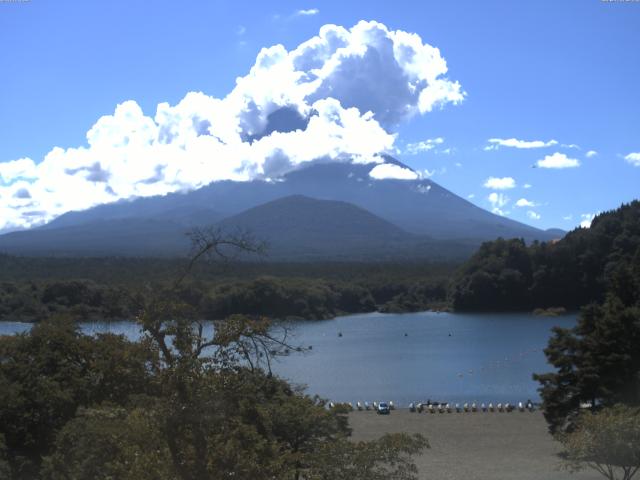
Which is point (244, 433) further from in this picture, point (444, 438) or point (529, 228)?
point (529, 228)

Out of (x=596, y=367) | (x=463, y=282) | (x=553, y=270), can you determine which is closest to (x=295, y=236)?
(x=463, y=282)

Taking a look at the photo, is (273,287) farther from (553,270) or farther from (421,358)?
A: (553,270)

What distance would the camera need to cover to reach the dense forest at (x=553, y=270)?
185ft

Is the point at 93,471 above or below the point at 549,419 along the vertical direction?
above

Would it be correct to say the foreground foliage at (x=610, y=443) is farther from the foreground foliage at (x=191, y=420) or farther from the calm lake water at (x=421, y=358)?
the calm lake water at (x=421, y=358)

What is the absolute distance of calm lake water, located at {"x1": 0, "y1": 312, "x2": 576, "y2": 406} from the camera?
91.3ft

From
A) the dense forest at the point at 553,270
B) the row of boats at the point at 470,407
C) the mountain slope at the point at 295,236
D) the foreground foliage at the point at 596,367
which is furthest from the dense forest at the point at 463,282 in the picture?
the mountain slope at the point at 295,236

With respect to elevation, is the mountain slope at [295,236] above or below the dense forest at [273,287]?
above

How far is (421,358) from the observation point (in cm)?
3675

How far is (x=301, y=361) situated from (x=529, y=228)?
163808 millimetres

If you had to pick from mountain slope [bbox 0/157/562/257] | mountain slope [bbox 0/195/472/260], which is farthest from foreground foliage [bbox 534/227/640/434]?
mountain slope [bbox 0/195/472/260]

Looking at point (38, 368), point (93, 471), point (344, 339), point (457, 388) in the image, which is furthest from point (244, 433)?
point (344, 339)

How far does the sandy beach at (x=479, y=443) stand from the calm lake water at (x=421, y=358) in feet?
10.6

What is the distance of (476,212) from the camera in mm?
194250
